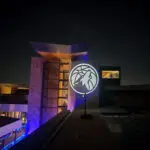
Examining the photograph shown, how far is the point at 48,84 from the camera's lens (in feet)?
39.7

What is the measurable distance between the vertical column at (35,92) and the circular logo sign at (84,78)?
7.66 m

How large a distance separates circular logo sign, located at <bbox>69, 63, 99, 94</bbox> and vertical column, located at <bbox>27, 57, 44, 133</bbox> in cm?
766

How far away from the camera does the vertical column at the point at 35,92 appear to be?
11.6 m

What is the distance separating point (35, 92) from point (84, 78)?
26.4 feet

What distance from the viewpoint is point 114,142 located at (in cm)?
225

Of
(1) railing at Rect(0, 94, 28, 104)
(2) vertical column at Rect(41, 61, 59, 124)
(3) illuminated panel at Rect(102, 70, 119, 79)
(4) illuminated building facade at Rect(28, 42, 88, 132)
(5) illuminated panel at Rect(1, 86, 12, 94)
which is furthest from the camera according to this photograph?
(5) illuminated panel at Rect(1, 86, 12, 94)

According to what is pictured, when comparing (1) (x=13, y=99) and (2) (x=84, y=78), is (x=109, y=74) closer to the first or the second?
(2) (x=84, y=78)

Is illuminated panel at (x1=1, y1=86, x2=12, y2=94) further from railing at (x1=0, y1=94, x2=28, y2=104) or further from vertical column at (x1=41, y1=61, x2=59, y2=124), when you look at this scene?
vertical column at (x1=41, y1=61, x2=59, y2=124)

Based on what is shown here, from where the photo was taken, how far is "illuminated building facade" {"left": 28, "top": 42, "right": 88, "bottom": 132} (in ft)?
37.8

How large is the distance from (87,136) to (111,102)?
5.78 metres

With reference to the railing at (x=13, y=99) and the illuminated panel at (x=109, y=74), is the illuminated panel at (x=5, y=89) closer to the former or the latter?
the railing at (x=13, y=99)

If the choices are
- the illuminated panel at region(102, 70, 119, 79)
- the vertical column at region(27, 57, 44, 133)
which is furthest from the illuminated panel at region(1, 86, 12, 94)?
the illuminated panel at region(102, 70, 119, 79)

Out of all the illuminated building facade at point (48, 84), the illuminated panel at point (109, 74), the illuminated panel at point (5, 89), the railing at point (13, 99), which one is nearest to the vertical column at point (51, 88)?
the illuminated building facade at point (48, 84)

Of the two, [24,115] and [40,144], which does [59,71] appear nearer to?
[24,115]
